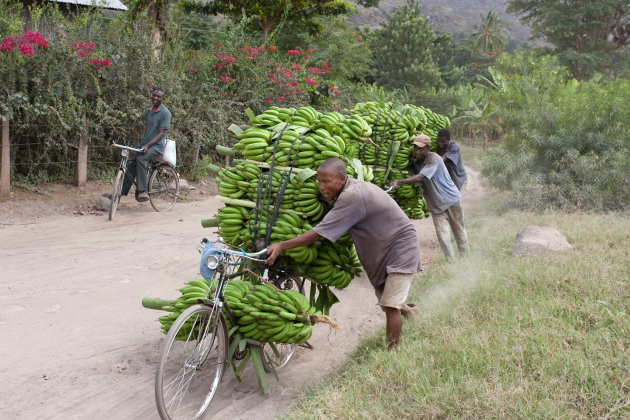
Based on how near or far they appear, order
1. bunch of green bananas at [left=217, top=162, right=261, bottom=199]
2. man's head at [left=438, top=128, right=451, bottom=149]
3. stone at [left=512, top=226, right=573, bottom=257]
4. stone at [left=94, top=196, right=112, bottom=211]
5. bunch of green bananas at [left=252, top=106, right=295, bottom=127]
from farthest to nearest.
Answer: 1. stone at [left=94, top=196, right=112, bottom=211]
2. man's head at [left=438, top=128, right=451, bottom=149]
3. stone at [left=512, top=226, right=573, bottom=257]
4. bunch of green bananas at [left=252, top=106, right=295, bottom=127]
5. bunch of green bananas at [left=217, top=162, right=261, bottom=199]

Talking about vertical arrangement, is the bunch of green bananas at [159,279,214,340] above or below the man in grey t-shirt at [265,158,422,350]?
below

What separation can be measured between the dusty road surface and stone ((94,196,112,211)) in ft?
1.63

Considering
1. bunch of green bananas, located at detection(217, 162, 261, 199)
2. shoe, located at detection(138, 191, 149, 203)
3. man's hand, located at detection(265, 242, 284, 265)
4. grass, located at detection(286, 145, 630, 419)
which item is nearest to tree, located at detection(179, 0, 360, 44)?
shoe, located at detection(138, 191, 149, 203)

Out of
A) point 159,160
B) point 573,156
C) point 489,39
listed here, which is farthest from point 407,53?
point 159,160

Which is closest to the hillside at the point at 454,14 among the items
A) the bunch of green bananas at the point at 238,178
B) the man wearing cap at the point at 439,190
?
the man wearing cap at the point at 439,190

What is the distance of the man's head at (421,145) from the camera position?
6.48 meters

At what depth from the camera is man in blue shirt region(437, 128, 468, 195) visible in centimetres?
729

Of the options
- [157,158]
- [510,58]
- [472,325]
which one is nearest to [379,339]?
[472,325]

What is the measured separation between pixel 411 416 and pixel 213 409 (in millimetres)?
1421

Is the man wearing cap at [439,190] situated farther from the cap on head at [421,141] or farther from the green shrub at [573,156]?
the green shrub at [573,156]

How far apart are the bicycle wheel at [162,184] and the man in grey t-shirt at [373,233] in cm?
618

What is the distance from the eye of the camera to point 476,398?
10.4ft

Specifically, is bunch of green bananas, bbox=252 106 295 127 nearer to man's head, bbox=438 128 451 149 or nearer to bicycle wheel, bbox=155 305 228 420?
bicycle wheel, bbox=155 305 228 420

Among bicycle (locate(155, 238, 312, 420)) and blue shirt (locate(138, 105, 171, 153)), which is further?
blue shirt (locate(138, 105, 171, 153))
